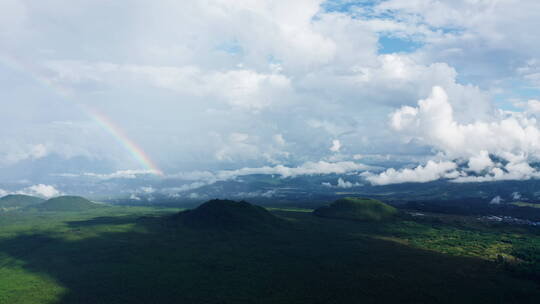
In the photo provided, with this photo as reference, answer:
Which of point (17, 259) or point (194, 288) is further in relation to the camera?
point (17, 259)

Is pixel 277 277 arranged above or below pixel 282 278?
above

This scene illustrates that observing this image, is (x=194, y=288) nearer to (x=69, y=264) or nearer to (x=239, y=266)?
(x=239, y=266)

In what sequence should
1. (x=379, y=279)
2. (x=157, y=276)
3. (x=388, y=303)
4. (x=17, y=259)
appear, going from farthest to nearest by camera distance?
(x=17, y=259) → (x=157, y=276) → (x=379, y=279) → (x=388, y=303)

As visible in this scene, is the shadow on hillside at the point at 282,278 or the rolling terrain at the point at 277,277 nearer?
the shadow on hillside at the point at 282,278

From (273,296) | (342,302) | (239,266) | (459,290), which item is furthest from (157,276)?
(459,290)

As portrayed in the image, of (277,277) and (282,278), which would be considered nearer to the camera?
(282,278)

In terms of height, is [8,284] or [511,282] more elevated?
[8,284]

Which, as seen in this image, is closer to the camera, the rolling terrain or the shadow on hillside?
the shadow on hillside

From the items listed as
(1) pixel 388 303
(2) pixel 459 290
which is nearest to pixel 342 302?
(1) pixel 388 303

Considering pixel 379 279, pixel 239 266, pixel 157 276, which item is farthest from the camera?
pixel 239 266

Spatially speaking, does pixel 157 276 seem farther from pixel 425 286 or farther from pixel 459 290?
pixel 459 290
